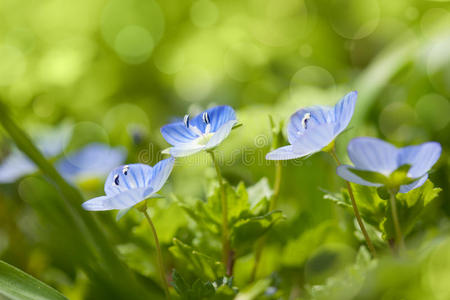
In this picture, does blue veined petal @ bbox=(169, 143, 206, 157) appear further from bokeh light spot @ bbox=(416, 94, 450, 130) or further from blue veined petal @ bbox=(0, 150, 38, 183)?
bokeh light spot @ bbox=(416, 94, 450, 130)

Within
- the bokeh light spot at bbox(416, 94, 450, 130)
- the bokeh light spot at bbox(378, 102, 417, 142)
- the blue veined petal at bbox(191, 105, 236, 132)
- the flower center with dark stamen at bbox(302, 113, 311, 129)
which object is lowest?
the bokeh light spot at bbox(378, 102, 417, 142)

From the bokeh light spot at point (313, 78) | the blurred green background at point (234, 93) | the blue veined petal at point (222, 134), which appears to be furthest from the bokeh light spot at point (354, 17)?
the blue veined petal at point (222, 134)

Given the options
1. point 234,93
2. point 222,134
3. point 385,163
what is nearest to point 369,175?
point 385,163

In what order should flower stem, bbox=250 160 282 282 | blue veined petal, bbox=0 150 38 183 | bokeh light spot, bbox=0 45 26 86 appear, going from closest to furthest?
flower stem, bbox=250 160 282 282 → blue veined petal, bbox=0 150 38 183 → bokeh light spot, bbox=0 45 26 86

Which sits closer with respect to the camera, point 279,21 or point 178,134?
point 178,134

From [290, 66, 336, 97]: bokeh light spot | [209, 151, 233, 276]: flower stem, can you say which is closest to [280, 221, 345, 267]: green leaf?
[209, 151, 233, 276]: flower stem

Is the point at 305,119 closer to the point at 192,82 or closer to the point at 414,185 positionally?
the point at 414,185

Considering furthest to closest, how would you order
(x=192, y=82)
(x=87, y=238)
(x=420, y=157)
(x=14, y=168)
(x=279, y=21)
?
(x=279, y=21)
(x=192, y=82)
(x=14, y=168)
(x=87, y=238)
(x=420, y=157)
